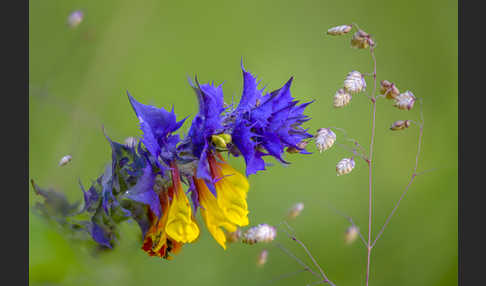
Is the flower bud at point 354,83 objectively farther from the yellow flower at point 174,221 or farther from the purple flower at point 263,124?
the yellow flower at point 174,221

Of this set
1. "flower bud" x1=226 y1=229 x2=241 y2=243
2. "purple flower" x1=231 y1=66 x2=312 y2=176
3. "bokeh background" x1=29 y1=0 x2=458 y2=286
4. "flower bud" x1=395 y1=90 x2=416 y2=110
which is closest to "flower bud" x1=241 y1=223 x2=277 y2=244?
"flower bud" x1=226 y1=229 x2=241 y2=243

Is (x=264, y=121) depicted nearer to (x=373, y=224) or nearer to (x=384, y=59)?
(x=373, y=224)

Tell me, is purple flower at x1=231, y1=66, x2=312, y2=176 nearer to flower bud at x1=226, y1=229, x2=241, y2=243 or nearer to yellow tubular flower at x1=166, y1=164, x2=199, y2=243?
yellow tubular flower at x1=166, y1=164, x2=199, y2=243

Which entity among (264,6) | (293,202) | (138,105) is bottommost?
(293,202)

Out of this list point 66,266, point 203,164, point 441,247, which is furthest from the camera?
point 441,247

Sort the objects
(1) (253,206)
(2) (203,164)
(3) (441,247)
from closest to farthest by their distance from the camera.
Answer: (2) (203,164)
(1) (253,206)
(3) (441,247)

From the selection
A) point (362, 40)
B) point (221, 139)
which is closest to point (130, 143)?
point (221, 139)
